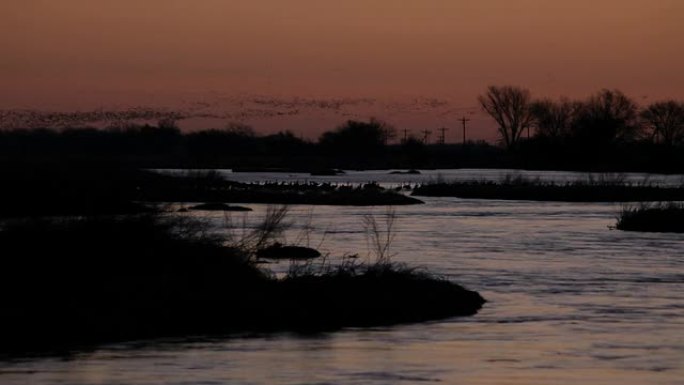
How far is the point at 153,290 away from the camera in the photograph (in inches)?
1148

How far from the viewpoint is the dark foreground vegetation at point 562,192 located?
355 ft

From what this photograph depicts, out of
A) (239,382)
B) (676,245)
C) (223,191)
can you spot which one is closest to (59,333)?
(239,382)

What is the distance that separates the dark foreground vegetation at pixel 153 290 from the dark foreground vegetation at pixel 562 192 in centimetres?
7728

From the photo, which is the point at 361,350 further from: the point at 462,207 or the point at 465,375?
the point at 462,207

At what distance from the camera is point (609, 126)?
186500mm

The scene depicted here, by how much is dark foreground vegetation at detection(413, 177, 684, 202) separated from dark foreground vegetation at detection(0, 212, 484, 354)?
7728 cm

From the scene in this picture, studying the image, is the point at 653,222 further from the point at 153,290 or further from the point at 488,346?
the point at 153,290

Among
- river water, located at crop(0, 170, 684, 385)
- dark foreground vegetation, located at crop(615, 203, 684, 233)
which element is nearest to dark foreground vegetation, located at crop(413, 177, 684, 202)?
dark foreground vegetation, located at crop(615, 203, 684, 233)

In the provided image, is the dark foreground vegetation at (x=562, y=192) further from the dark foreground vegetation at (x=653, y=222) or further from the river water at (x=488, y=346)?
the river water at (x=488, y=346)

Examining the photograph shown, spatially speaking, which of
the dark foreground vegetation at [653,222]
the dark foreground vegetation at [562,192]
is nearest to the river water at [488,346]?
the dark foreground vegetation at [653,222]

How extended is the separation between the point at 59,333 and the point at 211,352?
10.7 ft

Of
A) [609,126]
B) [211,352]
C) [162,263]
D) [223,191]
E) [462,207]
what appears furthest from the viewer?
[609,126]

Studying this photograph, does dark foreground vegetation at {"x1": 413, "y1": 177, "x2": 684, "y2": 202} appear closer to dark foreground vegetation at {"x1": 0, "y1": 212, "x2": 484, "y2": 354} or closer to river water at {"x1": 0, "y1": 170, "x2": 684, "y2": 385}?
river water at {"x1": 0, "y1": 170, "x2": 684, "y2": 385}

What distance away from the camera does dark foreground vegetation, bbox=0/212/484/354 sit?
2811 cm
